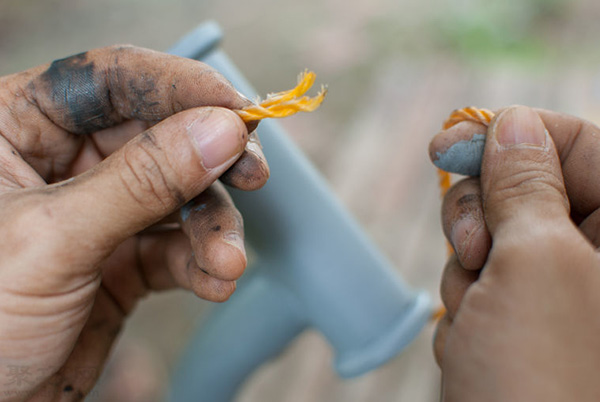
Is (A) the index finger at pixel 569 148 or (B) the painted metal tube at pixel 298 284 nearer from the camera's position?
(A) the index finger at pixel 569 148

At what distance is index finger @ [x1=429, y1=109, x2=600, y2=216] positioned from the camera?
59cm

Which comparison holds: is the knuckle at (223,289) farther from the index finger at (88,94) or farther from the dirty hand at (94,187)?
the index finger at (88,94)

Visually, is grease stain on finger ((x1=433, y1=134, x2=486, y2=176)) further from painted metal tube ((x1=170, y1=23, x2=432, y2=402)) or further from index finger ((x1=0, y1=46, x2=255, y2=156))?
index finger ((x1=0, y1=46, x2=255, y2=156))

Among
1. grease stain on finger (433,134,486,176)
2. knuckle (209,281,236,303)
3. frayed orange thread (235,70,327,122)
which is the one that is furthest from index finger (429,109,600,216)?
knuckle (209,281,236,303)

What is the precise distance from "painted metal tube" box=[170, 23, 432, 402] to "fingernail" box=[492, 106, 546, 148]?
0.26m

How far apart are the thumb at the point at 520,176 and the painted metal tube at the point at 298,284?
244 mm

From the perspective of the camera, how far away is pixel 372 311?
0.75 metres

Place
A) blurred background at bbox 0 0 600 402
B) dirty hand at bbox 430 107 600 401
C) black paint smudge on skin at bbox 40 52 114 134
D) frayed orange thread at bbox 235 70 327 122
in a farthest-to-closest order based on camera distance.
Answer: blurred background at bbox 0 0 600 402, black paint smudge on skin at bbox 40 52 114 134, frayed orange thread at bbox 235 70 327 122, dirty hand at bbox 430 107 600 401

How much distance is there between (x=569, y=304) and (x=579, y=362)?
0.16 feet

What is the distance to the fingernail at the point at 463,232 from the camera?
562mm

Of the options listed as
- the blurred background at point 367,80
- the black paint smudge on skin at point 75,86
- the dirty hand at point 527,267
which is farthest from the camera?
the blurred background at point 367,80

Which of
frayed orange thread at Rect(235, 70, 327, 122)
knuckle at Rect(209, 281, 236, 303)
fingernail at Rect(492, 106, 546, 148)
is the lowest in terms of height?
knuckle at Rect(209, 281, 236, 303)

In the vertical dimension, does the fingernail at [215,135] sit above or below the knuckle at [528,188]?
above

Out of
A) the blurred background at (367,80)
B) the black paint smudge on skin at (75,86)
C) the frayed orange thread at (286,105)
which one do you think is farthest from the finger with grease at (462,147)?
the blurred background at (367,80)
